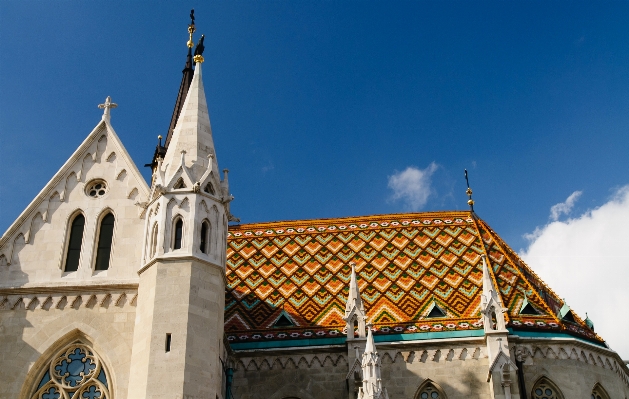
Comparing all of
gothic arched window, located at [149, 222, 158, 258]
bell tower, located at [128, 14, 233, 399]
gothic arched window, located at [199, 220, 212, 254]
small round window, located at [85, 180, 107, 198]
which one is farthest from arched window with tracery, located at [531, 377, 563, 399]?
small round window, located at [85, 180, 107, 198]

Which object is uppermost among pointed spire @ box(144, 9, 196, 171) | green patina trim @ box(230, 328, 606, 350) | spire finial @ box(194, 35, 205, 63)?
pointed spire @ box(144, 9, 196, 171)

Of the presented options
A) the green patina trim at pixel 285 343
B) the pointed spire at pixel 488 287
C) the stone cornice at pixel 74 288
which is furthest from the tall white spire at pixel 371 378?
the stone cornice at pixel 74 288

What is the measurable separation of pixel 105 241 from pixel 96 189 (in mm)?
1357

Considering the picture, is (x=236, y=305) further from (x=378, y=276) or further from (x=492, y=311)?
(x=492, y=311)

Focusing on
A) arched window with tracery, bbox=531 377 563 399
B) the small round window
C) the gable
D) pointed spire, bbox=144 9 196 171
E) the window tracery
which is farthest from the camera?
pointed spire, bbox=144 9 196 171

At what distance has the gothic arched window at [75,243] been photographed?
17.5 meters

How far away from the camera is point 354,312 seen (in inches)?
760

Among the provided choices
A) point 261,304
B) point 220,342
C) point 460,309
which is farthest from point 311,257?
point 220,342

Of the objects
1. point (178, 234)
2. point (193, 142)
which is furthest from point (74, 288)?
point (193, 142)

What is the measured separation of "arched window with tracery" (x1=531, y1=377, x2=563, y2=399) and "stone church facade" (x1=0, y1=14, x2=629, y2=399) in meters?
0.05

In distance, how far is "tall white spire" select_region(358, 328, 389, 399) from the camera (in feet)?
53.3

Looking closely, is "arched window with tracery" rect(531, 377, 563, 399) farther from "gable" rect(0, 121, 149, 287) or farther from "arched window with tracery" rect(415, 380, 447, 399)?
"gable" rect(0, 121, 149, 287)

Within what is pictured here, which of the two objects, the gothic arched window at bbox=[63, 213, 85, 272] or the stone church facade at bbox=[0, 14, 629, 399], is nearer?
the stone church facade at bbox=[0, 14, 629, 399]

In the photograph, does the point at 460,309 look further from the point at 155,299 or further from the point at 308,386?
the point at 155,299
